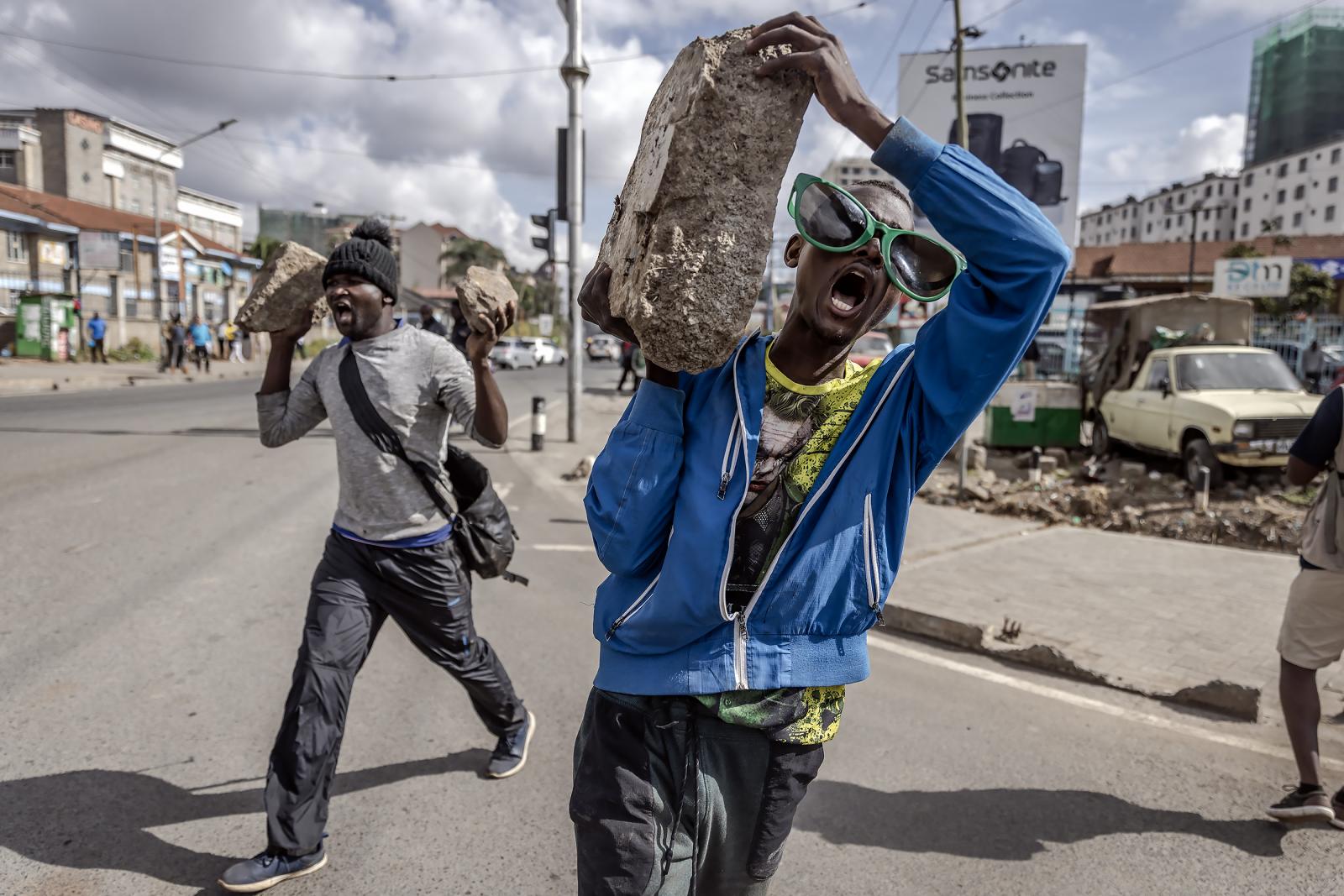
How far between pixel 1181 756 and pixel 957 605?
6.74 feet

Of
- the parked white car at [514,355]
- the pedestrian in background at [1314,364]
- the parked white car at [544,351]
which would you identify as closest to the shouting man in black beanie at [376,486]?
the pedestrian in background at [1314,364]

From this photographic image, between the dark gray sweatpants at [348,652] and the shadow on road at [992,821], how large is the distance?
1282 millimetres

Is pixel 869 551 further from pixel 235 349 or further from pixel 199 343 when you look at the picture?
pixel 235 349

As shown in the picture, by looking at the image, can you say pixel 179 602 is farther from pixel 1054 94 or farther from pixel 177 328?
pixel 177 328

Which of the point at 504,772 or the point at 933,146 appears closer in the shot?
the point at 933,146

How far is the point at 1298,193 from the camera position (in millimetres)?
74750

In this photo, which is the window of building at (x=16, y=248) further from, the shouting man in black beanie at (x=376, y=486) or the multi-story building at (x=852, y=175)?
the shouting man in black beanie at (x=376, y=486)

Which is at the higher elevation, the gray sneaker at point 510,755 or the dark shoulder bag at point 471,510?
the dark shoulder bag at point 471,510

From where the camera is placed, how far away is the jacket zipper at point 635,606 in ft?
5.44

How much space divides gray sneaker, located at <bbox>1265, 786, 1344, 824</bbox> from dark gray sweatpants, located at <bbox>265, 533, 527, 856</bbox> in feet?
9.14

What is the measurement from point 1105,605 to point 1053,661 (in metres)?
1.49

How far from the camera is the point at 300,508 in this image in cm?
836

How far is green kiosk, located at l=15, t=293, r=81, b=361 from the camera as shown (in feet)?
89.1

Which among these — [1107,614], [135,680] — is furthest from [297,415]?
[1107,614]
